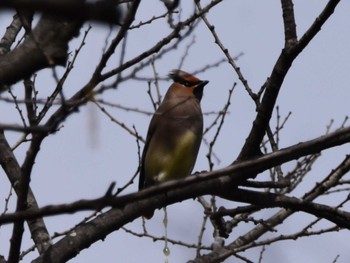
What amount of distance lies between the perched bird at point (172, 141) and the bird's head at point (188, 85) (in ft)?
0.37

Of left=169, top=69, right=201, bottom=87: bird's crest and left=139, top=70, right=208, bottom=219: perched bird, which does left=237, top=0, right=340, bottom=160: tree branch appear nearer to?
left=139, top=70, right=208, bottom=219: perched bird

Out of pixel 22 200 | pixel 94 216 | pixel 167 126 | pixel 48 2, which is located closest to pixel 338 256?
pixel 167 126

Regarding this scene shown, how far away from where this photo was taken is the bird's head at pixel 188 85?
5.69m

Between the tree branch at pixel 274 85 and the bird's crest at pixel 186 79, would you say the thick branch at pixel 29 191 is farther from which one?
the bird's crest at pixel 186 79

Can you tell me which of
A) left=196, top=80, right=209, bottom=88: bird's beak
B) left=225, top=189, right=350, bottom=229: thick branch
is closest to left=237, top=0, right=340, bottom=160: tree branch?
left=225, top=189, right=350, bottom=229: thick branch

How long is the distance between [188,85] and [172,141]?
0.83m

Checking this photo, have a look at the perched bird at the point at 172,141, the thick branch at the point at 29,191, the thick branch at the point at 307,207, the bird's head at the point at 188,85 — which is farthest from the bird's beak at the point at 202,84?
the thick branch at the point at 307,207

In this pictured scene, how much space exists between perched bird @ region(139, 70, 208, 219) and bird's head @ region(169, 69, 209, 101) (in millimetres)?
113

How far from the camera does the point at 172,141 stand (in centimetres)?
517

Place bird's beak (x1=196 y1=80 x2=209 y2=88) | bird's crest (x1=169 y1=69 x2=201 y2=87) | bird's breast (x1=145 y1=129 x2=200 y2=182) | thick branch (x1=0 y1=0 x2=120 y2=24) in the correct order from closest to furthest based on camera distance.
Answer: thick branch (x1=0 y1=0 x2=120 y2=24), bird's breast (x1=145 y1=129 x2=200 y2=182), bird's crest (x1=169 y1=69 x2=201 y2=87), bird's beak (x1=196 y1=80 x2=209 y2=88)

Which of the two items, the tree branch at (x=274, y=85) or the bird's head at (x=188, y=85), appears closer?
the tree branch at (x=274, y=85)

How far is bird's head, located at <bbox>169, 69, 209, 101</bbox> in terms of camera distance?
5695 millimetres

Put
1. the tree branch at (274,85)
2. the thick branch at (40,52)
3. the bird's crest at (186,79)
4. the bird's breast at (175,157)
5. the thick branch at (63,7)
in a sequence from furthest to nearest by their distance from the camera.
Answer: the bird's crest at (186,79), the bird's breast at (175,157), the tree branch at (274,85), the thick branch at (40,52), the thick branch at (63,7)

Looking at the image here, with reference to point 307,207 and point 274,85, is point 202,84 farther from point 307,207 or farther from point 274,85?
point 307,207
